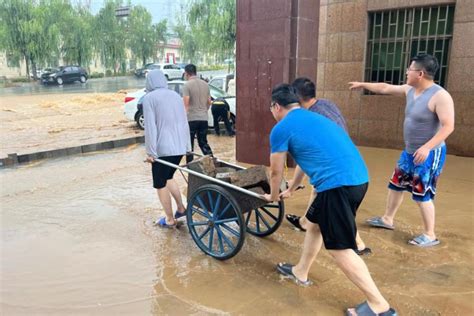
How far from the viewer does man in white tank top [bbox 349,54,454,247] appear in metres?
3.33

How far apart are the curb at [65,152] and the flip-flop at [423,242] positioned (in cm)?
670

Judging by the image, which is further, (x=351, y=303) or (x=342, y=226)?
(x=351, y=303)

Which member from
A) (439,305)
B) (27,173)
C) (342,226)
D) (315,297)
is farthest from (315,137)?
(27,173)

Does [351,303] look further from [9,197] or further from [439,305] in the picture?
[9,197]

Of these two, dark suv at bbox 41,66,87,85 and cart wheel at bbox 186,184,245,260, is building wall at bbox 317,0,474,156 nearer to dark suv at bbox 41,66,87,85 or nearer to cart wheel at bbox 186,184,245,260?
cart wheel at bbox 186,184,245,260

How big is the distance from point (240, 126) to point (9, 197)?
3.59 metres

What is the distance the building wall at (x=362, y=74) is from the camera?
6.88 metres

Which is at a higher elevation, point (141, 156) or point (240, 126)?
point (240, 126)

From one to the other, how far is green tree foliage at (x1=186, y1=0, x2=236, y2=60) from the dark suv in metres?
9.88

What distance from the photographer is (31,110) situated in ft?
53.6

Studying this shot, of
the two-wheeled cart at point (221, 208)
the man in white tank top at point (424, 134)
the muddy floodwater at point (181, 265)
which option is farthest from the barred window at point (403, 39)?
the two-wheeled cart at point (221, 208)

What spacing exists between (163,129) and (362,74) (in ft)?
17.0

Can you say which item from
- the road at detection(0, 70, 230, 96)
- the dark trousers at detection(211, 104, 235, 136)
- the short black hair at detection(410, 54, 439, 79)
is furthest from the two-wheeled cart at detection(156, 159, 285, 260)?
the road at detection(0, 70, 230, 96)

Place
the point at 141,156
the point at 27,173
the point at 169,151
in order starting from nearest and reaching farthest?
the point at 169,151, the point at 27,173, the point at 141,156
